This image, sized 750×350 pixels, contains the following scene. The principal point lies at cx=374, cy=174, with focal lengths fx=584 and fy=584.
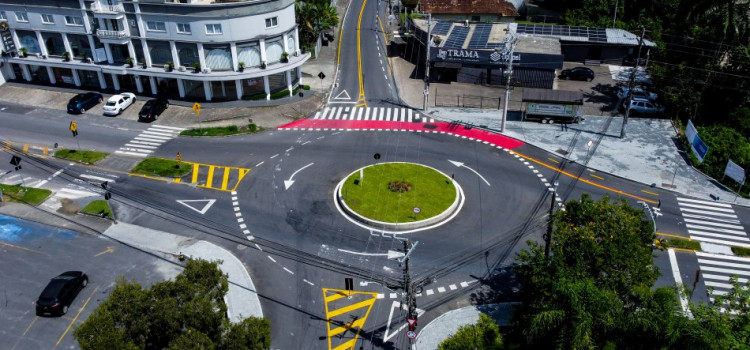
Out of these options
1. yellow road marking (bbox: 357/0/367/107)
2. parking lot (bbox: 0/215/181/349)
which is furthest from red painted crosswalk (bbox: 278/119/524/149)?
parking lot (bbox: 0/215/181/349)

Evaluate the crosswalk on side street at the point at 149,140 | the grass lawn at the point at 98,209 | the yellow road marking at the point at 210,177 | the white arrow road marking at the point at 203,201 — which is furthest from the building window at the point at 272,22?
the grass lawn at the point at 98,209

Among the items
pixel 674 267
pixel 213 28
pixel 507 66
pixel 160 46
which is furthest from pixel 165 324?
pixel 507 66

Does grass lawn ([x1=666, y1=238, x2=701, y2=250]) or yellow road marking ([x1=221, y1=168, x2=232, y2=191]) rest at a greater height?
yellow road marking ([x1=221, y1=168, x2=232, y2=191])

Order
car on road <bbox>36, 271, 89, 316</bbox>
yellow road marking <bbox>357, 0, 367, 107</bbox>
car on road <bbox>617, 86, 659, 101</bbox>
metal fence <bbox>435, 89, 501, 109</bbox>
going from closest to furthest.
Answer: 1. car on road <bbox>36, 271, 89, 316</bbox>
2. car on road <bbox>617, 86, 659, 101</bbox>
3. metal fence <bbox>435, 89, 501, 109</bbox>
4. yellow road marking <bbox>357, 0, 367, 107</bbox>

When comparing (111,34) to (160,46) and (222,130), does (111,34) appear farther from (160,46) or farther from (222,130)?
(222,130)

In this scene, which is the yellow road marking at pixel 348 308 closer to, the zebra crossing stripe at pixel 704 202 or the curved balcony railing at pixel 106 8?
the zebra crossing stripe at pixel 704 202

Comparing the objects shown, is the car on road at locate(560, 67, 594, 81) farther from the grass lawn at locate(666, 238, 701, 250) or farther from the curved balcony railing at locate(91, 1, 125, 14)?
the curved balcony railing at locate(91, 1, 125, 14)

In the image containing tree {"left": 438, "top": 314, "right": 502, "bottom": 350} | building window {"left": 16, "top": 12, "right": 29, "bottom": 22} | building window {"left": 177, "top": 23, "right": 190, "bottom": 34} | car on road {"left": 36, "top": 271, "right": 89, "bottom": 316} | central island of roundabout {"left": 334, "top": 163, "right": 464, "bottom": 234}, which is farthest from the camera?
building window {"left": 16, "top": 12, "right": 29, "bottom": 22}
